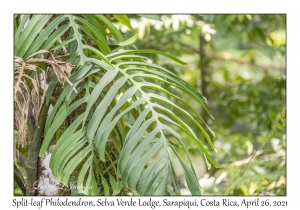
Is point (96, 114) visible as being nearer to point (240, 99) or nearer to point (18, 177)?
point (18, 177)

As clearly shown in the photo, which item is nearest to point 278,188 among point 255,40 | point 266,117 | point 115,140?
point 266,117

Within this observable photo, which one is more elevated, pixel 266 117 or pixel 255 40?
pixel 255 40

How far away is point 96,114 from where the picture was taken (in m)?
0.82

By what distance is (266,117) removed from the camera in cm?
266

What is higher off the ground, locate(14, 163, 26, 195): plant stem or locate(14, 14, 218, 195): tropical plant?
locate(14, 14, 218, 195): tropical plant

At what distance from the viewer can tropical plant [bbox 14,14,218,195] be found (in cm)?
79

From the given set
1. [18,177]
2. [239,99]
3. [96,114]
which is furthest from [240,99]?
[96,114]

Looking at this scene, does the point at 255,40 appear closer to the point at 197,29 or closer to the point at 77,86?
the point at 197,29

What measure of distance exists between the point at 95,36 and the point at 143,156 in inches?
16.7

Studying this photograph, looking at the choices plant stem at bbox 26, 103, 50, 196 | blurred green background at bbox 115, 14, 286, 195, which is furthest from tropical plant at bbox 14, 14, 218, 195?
blurred green background at bbox 115, 14, 286, 195

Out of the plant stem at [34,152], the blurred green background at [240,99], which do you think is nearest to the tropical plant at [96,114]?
the plant stem at [34,152]

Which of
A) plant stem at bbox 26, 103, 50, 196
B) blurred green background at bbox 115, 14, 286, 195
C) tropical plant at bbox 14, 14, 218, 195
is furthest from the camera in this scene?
blurred green background at bbox 115, 14, 286, 195

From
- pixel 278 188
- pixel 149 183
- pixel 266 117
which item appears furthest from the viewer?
pixel 266 117

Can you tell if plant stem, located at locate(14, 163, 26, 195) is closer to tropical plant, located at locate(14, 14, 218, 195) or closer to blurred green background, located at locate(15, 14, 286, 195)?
tropical plant, located at locate(14, 14, 218, 195)
